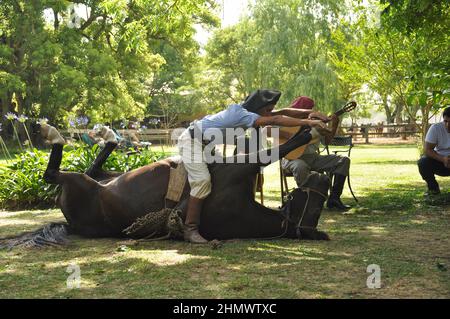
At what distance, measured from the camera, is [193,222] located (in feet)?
19.9

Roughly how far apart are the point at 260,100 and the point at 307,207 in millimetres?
1182

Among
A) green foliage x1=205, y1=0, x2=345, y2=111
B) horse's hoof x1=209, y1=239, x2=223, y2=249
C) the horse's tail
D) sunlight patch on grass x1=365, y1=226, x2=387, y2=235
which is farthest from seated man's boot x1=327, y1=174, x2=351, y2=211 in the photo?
green foliage x1=205, y1=0, x2=345, y2=111

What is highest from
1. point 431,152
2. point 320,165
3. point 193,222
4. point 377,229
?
point 431,152

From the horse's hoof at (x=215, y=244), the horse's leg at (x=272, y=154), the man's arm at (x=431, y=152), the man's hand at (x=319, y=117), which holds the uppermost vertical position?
the man's hand at (x=319, y=117)

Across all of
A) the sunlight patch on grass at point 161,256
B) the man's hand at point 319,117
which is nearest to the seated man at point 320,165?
the man's hand at point 319,117

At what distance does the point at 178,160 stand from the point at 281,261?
175 centimetres

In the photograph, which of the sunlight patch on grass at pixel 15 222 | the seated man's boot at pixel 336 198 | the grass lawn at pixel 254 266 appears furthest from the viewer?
the seated man's boot at pixel 336 198

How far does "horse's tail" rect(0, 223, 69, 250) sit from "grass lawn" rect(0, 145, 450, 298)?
13 centimetres

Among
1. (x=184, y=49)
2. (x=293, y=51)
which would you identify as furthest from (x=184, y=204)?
(x=293, y=51)

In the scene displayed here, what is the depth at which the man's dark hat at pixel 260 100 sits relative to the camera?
20.3 ft

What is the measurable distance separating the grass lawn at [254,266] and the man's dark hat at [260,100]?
1355 millimetres

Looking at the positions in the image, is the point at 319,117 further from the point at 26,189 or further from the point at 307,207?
the point at 26,189

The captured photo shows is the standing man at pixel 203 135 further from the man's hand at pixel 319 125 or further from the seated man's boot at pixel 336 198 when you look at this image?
the seated man's boot at pixel 336 198

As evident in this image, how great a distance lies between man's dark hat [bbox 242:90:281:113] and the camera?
6195 mm
